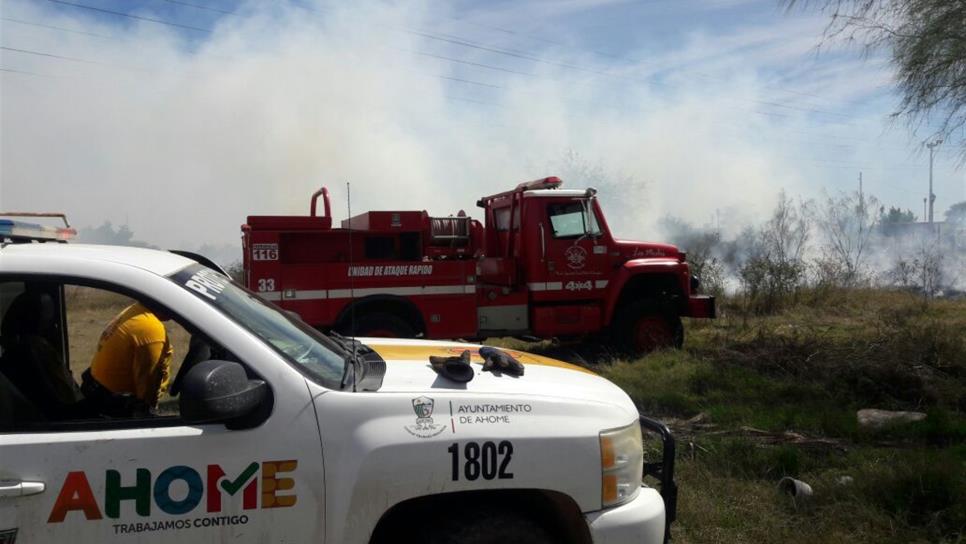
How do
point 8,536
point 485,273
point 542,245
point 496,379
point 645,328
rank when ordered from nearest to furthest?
point 8,536 → point 496,379 → point 542,245 → point 485,273 → point 645,328

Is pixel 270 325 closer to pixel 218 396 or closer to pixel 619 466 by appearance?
pixel 218 396

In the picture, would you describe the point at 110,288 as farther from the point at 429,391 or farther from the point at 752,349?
the point at 752,349

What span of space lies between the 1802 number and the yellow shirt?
145 centimetres

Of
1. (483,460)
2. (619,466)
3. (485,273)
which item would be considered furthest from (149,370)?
(485,273)

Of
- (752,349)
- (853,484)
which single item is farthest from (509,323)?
(853,484)

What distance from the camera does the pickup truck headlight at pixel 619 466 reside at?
8.43ft

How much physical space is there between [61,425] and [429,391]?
1.16m

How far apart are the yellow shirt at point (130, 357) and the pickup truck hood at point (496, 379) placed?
3.28 feet

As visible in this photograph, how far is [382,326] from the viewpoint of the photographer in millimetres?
8883

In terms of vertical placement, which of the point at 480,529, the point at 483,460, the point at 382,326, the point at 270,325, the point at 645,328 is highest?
the point at 270,325

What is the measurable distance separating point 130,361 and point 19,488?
116cm

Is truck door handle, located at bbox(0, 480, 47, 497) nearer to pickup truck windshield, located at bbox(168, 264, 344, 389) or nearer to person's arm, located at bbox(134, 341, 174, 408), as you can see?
pickup truck windshield, located at bbox(168, 264, 344, 389)

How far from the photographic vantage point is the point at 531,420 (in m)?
2.53

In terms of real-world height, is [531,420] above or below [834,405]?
above
